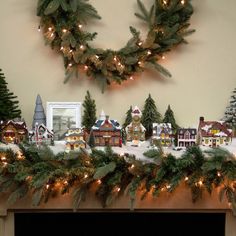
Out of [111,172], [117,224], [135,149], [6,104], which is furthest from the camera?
[117,224]

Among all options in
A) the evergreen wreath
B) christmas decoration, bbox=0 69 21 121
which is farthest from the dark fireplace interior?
the evergreen wreath

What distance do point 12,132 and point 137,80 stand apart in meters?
0.67

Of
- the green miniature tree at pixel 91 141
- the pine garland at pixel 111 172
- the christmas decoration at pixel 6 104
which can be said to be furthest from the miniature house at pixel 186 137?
the christmas decoration at pixel 6 104

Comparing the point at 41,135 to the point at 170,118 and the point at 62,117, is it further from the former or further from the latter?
the point at 170,118

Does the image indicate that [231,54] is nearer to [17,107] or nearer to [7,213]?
[17,107]

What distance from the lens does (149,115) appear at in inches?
87.8

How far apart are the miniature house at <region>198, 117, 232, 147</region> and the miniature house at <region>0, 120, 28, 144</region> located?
814 mm

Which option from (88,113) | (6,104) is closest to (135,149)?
(88,113)

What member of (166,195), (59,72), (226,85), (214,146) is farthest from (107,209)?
(226,85)

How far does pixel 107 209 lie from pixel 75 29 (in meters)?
0.85

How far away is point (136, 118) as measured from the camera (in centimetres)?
210

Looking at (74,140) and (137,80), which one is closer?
(74,140)

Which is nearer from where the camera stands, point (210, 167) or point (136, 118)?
point (210, 167)

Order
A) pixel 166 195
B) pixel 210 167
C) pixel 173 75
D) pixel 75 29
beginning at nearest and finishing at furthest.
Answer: pixel 210 167, pixel 166 195, pixel 75 29, pixel 173 75
